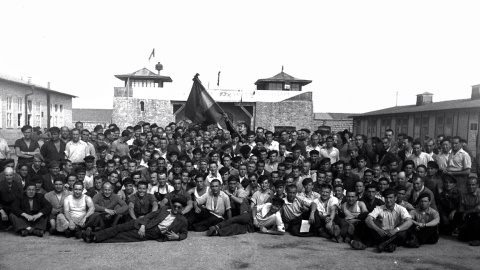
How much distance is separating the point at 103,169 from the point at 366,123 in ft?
94.9

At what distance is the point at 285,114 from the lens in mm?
27656

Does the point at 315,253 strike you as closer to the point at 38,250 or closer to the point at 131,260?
the point at 131,260

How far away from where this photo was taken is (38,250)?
18.4ft

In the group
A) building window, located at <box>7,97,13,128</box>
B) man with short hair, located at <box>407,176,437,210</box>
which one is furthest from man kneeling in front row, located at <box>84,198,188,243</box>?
building window, located at <box>7,97,13,128</box>

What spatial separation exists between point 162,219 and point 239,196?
5.09ft

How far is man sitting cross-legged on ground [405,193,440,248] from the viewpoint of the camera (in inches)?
239

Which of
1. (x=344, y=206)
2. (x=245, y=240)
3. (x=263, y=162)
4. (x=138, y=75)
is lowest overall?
(x=245, y=240)

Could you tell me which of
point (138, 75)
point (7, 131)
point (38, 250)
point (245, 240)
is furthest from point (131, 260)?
point (138, 75)

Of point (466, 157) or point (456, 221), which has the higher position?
point (466, 157)

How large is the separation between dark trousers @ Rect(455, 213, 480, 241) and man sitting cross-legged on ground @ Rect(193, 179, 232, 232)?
12.1ft

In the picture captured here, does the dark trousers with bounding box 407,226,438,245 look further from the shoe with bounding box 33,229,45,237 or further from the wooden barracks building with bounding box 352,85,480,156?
the wooden barracks building with bounding box 352,85,480,156

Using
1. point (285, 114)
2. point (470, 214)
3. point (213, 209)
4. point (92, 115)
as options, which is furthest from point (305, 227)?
point (92, 115)

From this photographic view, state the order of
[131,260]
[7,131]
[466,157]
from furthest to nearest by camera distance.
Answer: [7,131] → [466,157] → [131,260]

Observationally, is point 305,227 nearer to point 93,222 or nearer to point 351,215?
point 351,215
